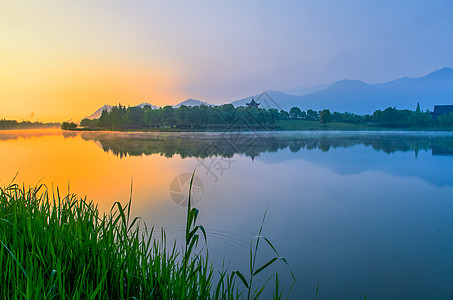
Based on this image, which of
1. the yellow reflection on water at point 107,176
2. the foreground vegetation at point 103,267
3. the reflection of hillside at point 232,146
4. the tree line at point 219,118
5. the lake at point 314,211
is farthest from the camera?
the tree line at point 219,118

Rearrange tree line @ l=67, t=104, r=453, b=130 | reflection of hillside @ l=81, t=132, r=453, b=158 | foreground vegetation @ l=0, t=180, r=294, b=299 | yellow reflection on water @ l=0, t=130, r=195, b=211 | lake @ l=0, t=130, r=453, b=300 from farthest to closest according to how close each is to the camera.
Result: tree line @ l=67, t=104, r=453, b=130
reflection of hillside @ l=81, t=132, r=453, b=158
yellow reflection on water @ l=0, t=130, r=195, b=211
lake @ l=0, t=130, r=453, b=300
foreground vegetation @ l=0, t=180, r=294, b=299

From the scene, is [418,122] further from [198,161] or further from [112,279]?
[112,279]

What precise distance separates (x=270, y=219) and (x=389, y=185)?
5.88 m

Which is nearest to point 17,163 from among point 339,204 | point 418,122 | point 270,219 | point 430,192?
point 270,219

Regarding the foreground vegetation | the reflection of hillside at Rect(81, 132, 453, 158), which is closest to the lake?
the foreground vegetation

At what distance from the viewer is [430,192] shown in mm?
8820

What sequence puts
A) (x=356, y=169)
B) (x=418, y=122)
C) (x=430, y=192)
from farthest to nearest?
(x=418, y=122) < (x=356, y=169) < (x=430, y=192)

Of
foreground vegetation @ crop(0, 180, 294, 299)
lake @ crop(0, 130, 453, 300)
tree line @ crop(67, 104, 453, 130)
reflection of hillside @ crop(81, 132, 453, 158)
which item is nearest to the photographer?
foreground vegetation @ crop(0, 180, 294, 299)

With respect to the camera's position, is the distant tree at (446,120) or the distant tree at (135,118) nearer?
the distant tree at (446,120)

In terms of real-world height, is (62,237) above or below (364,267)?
above

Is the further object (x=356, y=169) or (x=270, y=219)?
(x=356, y=169)

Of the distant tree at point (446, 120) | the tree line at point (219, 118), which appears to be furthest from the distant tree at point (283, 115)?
the distant tree at point (446, 120)

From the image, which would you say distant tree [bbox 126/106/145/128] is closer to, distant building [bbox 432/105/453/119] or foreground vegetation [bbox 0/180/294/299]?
foreground vegetation [bbox 0/180/294/299]

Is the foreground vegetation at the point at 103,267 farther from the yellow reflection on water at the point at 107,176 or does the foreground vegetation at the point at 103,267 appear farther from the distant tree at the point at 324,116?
the distant tree at the point at 324,116
